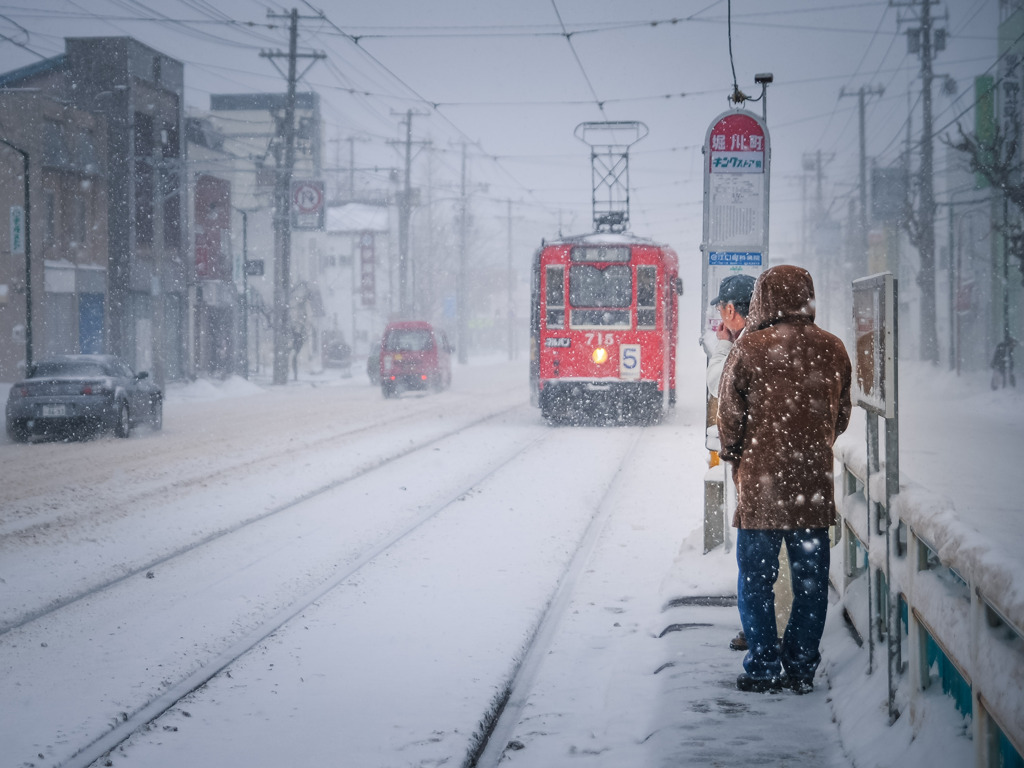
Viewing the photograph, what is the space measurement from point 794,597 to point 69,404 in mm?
16895

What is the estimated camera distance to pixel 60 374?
20.1 meters

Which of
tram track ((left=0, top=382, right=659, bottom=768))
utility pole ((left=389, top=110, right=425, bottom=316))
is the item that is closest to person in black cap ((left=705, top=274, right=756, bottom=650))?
tram track ((left=0, top=382, right=659, bottom=768))

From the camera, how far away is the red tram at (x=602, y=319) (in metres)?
20.2

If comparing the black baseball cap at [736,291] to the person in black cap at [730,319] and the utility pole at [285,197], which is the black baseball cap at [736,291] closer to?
the person in black cap at [730,319]

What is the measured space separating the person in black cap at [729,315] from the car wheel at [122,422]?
15888 millimetres

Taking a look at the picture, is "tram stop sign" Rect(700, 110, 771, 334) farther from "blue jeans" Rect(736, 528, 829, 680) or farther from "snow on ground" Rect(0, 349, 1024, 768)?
"blue jeans" Rect(736, 528, 829, 680)

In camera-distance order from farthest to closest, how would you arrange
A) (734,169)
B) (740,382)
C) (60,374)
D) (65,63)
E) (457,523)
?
(65,63) → (60,374) → (457,523) → (734,169) → (740,382)

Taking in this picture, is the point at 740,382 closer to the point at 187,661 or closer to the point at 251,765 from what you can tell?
the point at 251,765

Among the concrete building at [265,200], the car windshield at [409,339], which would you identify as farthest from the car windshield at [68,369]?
the concrete building at [265,200]

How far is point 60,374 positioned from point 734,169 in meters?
15.3

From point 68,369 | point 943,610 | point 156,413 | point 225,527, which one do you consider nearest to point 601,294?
point 156,413

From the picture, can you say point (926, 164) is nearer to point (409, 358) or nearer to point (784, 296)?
point (409, 358)

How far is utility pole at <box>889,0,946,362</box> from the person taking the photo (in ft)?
110

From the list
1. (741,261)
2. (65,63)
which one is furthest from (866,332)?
(65,63)
